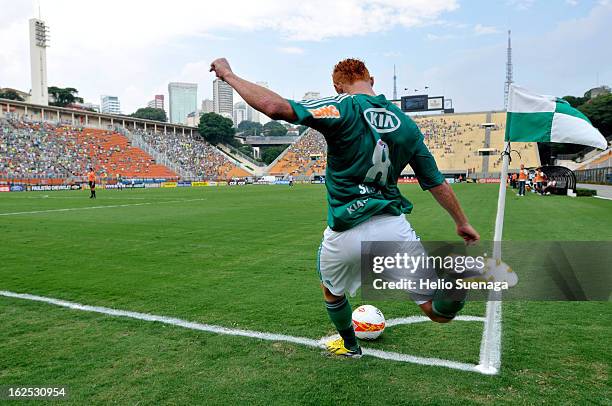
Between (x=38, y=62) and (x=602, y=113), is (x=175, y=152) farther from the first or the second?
(x=602, y=113)

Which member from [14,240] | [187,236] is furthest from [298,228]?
[14,240]

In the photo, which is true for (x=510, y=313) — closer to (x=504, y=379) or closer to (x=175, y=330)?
(x=504, y=379)

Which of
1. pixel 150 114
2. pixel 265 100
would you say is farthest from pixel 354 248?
pixel 150 114

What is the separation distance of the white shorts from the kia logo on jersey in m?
0.61

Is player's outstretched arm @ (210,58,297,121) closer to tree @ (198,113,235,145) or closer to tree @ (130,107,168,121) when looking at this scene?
tree @ (198,113,235,145)

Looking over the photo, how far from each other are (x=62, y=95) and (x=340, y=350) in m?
107

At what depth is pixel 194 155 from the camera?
268 feet

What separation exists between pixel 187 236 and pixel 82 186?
44277mm

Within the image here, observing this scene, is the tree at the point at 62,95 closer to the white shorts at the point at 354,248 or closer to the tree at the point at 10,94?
the tree at the point at 10,94

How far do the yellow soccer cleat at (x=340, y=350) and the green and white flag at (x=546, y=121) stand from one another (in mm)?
2420

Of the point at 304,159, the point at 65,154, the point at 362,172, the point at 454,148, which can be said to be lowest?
the point at 362,172

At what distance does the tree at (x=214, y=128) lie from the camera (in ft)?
307

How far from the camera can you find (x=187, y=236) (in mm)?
11398

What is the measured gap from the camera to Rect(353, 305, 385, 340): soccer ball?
169 inches
